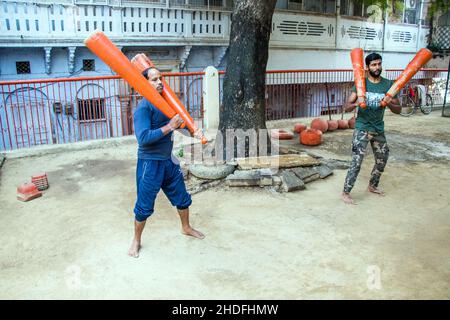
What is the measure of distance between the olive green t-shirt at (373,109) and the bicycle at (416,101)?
8380 millimetres

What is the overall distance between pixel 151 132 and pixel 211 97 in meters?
6.17

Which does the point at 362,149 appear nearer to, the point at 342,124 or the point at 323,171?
the point at 323,171

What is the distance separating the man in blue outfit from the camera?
11.5ft

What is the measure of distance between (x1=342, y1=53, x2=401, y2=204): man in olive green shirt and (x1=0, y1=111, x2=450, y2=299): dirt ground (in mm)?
523

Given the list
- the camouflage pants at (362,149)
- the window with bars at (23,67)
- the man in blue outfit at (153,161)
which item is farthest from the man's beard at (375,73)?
the window with bars at (23,67)

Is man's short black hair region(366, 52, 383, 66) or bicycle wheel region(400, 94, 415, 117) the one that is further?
bicycle wheel region(400, 94, 415, 117)

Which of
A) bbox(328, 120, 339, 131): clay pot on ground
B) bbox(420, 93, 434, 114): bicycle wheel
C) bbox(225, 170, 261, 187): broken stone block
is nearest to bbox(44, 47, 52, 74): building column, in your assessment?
bbox(225, 170, 261, 187): broken stone block

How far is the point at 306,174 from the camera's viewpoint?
605cm

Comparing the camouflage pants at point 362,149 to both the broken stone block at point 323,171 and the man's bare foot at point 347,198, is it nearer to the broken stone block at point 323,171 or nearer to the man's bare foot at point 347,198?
the man's bare foot at point 347,198

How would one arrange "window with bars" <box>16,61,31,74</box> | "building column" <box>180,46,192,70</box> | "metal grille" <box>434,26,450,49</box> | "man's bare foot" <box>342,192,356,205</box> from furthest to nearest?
"metal grille" <box>434,26,450,49</box>, "building column" <box>180,46,192,70</box>, "window with bars" <box>16,61,31,74</box>, "man's bare foot" <box>342,192,356,205</box>

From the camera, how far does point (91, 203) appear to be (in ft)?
17.6

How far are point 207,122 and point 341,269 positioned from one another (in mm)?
6525

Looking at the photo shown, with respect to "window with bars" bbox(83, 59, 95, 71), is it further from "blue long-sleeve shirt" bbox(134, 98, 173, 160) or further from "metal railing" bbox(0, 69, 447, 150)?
"blue long-sleeve shirt" bbox(134, 98, 173, 160)
